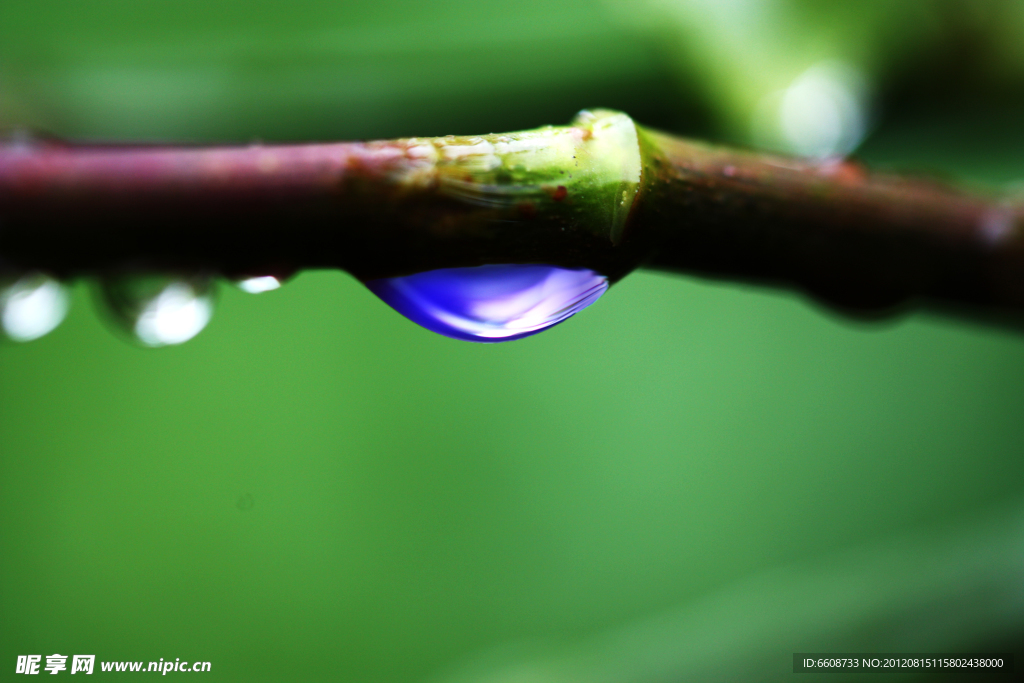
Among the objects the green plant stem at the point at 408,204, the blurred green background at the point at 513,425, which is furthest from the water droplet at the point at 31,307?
the blurred green background at the point at 513,425

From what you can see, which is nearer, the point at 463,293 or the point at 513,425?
the point at 463,293

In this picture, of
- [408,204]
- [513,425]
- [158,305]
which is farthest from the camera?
[513,425]

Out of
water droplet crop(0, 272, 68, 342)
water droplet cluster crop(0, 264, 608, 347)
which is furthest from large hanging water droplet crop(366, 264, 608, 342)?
water droplet crop(0, 272, 68, 342)

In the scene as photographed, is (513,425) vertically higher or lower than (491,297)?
higher

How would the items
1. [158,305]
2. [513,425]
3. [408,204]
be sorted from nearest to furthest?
1. [408,204]
2. [158,305]
3. [513,425]

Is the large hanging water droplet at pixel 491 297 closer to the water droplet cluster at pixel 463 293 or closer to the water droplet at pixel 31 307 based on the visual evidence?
the water droplet cluster at pixel 463 293

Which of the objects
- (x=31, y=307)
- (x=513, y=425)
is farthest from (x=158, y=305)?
(x=513, y=425)

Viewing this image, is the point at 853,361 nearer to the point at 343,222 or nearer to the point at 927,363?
the point at 927,363

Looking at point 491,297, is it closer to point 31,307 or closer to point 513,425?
point 31,307
